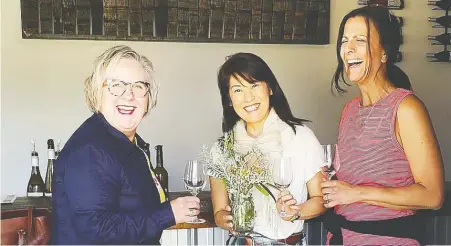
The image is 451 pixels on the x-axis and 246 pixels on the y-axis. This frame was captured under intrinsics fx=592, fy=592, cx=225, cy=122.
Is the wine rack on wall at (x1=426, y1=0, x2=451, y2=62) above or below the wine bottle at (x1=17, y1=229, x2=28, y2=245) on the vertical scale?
above

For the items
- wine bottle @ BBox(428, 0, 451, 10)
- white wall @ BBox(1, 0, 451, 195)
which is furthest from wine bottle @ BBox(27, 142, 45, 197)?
wine bottle @ BBox(428, 0, 451, 10)

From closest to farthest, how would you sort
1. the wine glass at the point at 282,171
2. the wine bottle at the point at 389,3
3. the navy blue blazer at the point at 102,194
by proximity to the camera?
the navy blue blazer at the point at 102,194, the wine glass at the point at 282,171, the wine bottle at the point at 389,3

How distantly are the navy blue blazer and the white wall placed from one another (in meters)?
1.99

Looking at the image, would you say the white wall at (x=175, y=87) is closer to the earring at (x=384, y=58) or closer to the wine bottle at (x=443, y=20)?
the wine bottle at (x=443, y=20)

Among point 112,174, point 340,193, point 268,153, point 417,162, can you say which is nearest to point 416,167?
point 417,162

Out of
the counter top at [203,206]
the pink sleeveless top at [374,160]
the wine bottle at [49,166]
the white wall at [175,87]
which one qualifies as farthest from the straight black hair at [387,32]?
the white wall at [175,87]

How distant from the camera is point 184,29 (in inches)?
138

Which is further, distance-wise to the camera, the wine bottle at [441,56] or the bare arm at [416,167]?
the wine bottle at [441,56]

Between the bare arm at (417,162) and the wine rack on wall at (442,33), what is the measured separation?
2222 mm

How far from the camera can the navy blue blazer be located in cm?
145

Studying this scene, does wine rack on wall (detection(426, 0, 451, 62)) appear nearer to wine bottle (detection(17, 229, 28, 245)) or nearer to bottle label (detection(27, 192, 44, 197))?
bottle label (detection(27, 192, 44, 197))

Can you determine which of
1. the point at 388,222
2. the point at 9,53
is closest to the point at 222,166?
the point at 388,222

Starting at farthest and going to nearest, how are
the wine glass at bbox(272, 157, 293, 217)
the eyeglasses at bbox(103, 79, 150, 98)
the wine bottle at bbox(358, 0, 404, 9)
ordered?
the wine bottle at bbox(358, 0, 404, 9)
the wine glass at bbox(272, 157, 293, 217)
the eyeglasses at bbox(103, 79, 150, 98)

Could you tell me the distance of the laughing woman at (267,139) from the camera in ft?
6.36
